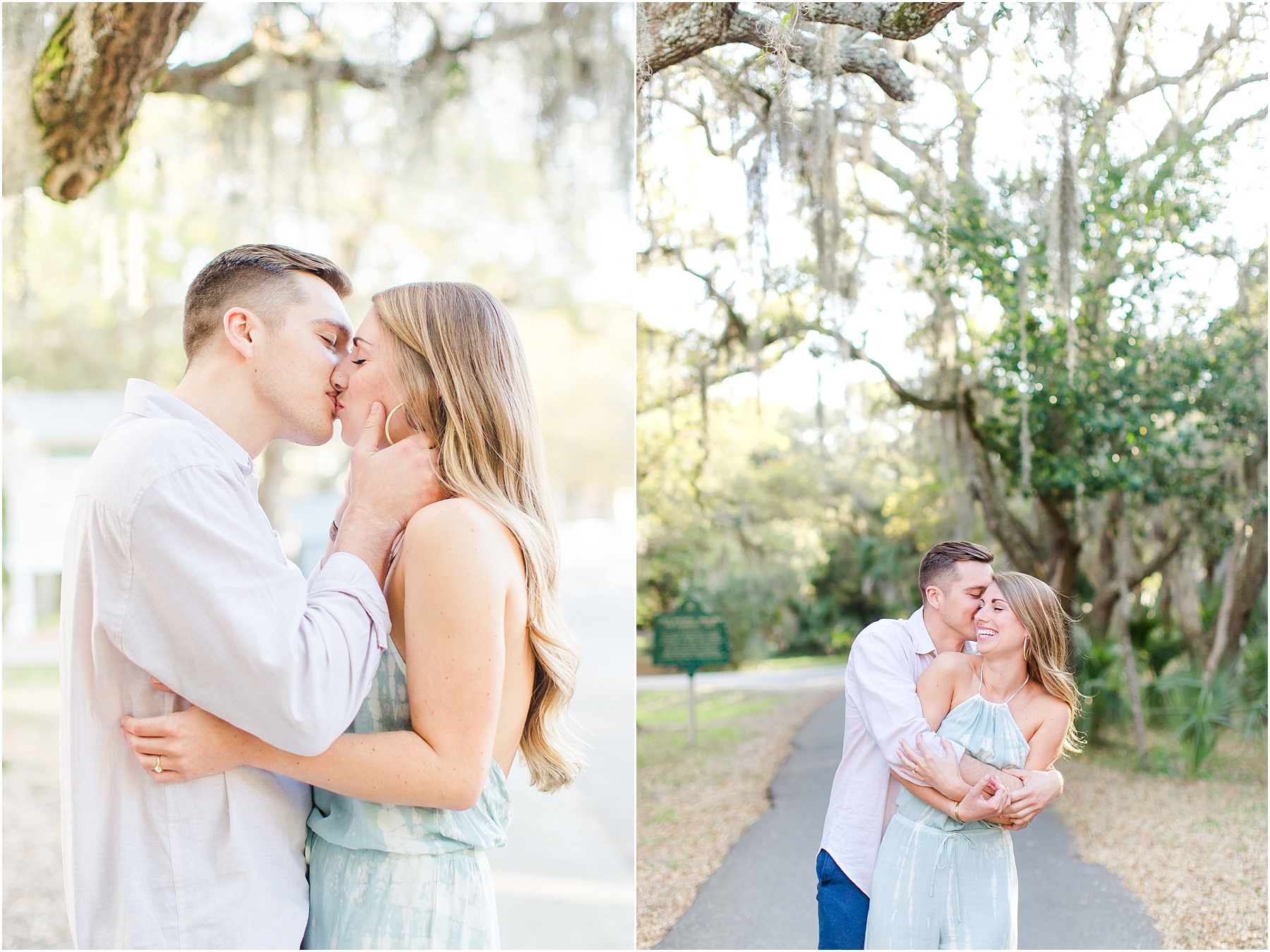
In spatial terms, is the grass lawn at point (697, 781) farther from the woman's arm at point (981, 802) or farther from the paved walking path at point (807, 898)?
the woman's arm at point (981, 802)

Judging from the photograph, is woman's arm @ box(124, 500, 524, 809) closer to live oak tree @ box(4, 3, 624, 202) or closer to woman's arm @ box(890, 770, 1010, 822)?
woman's arm @ box(890, 770, 1010, 822)

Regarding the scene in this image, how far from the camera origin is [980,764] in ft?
6.37

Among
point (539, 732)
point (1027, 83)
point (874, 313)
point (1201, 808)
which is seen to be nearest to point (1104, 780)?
point (1201, 808)

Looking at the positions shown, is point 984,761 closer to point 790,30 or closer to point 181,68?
point 790,30

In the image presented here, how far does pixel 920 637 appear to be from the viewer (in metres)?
2.09

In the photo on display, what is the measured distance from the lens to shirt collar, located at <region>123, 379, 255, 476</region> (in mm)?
1547

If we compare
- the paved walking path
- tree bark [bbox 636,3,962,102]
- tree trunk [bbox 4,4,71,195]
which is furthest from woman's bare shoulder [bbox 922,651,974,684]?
tree trunk [bbox 4,4,71,195]

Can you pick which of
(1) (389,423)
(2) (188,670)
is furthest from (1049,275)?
(2) (188,670)

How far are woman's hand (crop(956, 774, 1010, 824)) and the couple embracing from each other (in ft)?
3.01

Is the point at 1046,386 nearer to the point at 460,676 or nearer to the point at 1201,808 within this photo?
the point at 1201,808

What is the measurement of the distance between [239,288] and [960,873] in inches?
77.3

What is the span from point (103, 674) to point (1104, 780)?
5.85 m

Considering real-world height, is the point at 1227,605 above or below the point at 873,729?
below

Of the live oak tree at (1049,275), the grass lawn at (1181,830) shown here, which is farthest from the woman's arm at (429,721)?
the grass lawn at (1181,830)
